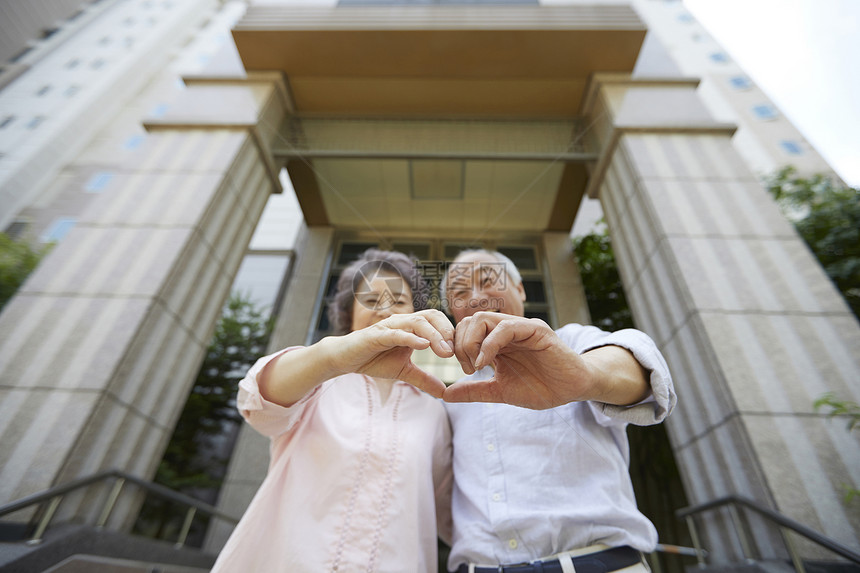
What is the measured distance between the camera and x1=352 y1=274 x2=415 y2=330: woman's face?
29.7 inches

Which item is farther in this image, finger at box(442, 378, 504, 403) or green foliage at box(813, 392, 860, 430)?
green foliage at box(813, 392, 860, 430)

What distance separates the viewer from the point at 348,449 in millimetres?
916

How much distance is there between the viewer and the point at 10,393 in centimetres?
259

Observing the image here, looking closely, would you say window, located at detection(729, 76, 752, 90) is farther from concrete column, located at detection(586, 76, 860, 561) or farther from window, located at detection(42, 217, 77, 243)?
window, located at detection(42, 217, 77, 243)

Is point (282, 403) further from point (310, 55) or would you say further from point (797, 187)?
point (797, 187)

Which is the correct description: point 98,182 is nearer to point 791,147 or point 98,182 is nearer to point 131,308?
point 131,308

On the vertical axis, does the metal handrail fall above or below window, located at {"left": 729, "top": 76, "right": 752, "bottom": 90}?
below

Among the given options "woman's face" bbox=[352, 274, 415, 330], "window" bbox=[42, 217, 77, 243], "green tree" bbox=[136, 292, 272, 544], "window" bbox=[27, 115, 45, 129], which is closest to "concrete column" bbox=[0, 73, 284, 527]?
"green tree" bbox=[136, 292, 272, 544]

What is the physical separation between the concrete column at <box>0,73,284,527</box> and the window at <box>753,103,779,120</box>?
11.8 metres

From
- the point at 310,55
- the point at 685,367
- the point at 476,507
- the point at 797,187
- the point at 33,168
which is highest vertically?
the point at 33,168

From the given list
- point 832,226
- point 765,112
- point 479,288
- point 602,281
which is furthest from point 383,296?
point 765,112

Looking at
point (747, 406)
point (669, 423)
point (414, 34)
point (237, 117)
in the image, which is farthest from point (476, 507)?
point (414, 34)

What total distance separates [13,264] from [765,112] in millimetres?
15315

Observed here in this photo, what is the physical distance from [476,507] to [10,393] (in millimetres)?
3517
